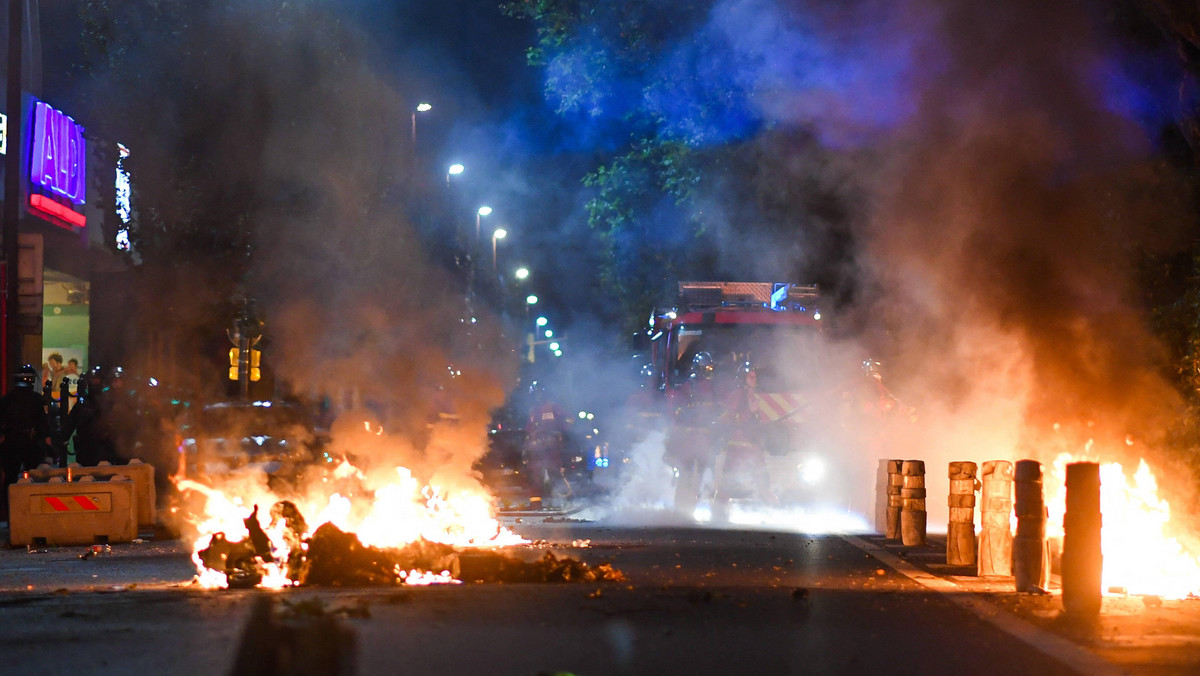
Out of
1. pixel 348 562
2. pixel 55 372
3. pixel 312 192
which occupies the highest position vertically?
pixel 312 192

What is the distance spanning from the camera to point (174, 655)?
18.8ft

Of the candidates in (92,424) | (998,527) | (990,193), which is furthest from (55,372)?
(998,527)

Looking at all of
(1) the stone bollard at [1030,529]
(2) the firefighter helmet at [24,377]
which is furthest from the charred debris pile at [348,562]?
(2) the firefighter helmet at [24,377]

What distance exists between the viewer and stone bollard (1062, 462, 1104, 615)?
723 centimetres

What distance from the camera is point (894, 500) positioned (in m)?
13.0

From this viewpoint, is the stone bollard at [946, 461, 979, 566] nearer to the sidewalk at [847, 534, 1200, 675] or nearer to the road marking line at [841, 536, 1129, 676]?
the road marking line at [841, 536, 1129, 676]

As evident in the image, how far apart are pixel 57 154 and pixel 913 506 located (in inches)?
508

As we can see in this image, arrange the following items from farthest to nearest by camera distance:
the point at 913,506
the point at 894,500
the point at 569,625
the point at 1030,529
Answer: the point at 894,500, the point at 913,506, the point at 1030,529, the point at 569,625

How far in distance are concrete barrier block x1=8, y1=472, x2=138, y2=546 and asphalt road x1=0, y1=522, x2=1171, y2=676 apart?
3081mm

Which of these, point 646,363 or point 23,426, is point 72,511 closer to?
point 23,426

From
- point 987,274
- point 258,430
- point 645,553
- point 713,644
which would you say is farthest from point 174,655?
point 987,274

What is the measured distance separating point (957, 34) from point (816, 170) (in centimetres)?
438

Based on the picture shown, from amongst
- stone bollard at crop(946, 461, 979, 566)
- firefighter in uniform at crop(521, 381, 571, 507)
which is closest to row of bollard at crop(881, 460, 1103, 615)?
stone bollard at crop(946, 461, 979, 566)

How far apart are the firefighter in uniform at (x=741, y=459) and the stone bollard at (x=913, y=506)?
448 centimetres
